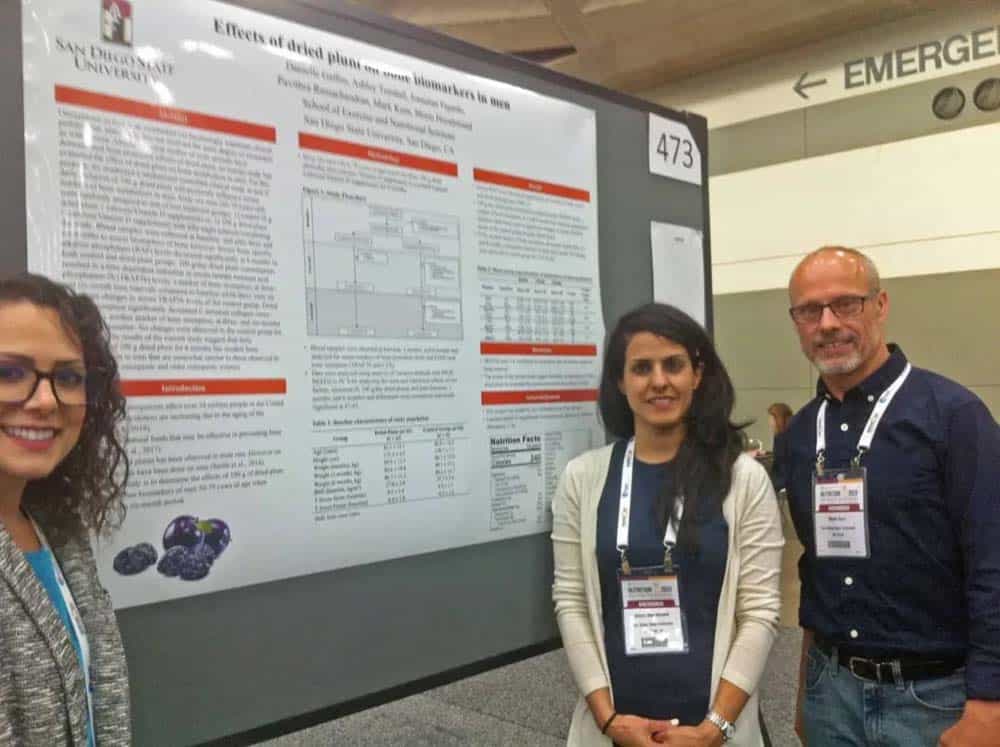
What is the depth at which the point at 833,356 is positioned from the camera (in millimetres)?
1634

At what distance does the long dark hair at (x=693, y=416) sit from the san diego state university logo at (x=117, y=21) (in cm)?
107

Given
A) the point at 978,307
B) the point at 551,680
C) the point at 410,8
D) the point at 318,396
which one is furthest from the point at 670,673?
the point at 410,8

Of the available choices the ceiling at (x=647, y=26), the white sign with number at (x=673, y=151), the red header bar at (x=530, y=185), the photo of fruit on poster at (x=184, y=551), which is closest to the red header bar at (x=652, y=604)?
the photo of fruit on poster at (x=184, y=551)

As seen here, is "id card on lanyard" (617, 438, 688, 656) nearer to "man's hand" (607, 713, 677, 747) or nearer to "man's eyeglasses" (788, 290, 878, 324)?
"man's hand" (607, 713, 677, 747)

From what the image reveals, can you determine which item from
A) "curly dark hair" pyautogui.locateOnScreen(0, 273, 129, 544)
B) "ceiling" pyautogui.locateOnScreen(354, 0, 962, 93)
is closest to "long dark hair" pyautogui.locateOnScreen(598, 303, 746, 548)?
"curly dark hair" pyautogui.locateOnScreen(0, 273, 129, 544)

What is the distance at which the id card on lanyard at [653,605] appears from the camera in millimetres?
1570

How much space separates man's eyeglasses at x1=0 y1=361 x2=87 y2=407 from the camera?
92cm

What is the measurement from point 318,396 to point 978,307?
431 centimetres

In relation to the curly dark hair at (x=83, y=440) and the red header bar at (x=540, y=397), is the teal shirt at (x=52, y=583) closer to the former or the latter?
the curly dark hair at (x=83, y=440)

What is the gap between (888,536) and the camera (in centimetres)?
155

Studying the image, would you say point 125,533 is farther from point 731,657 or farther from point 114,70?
point 731,657

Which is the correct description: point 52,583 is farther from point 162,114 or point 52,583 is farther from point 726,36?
point 726,36

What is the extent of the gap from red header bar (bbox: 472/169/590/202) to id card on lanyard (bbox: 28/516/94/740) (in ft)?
3.40

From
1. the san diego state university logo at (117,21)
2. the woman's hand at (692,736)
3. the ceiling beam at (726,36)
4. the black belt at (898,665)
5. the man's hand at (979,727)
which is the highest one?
the ceiling beam at (726,36)
